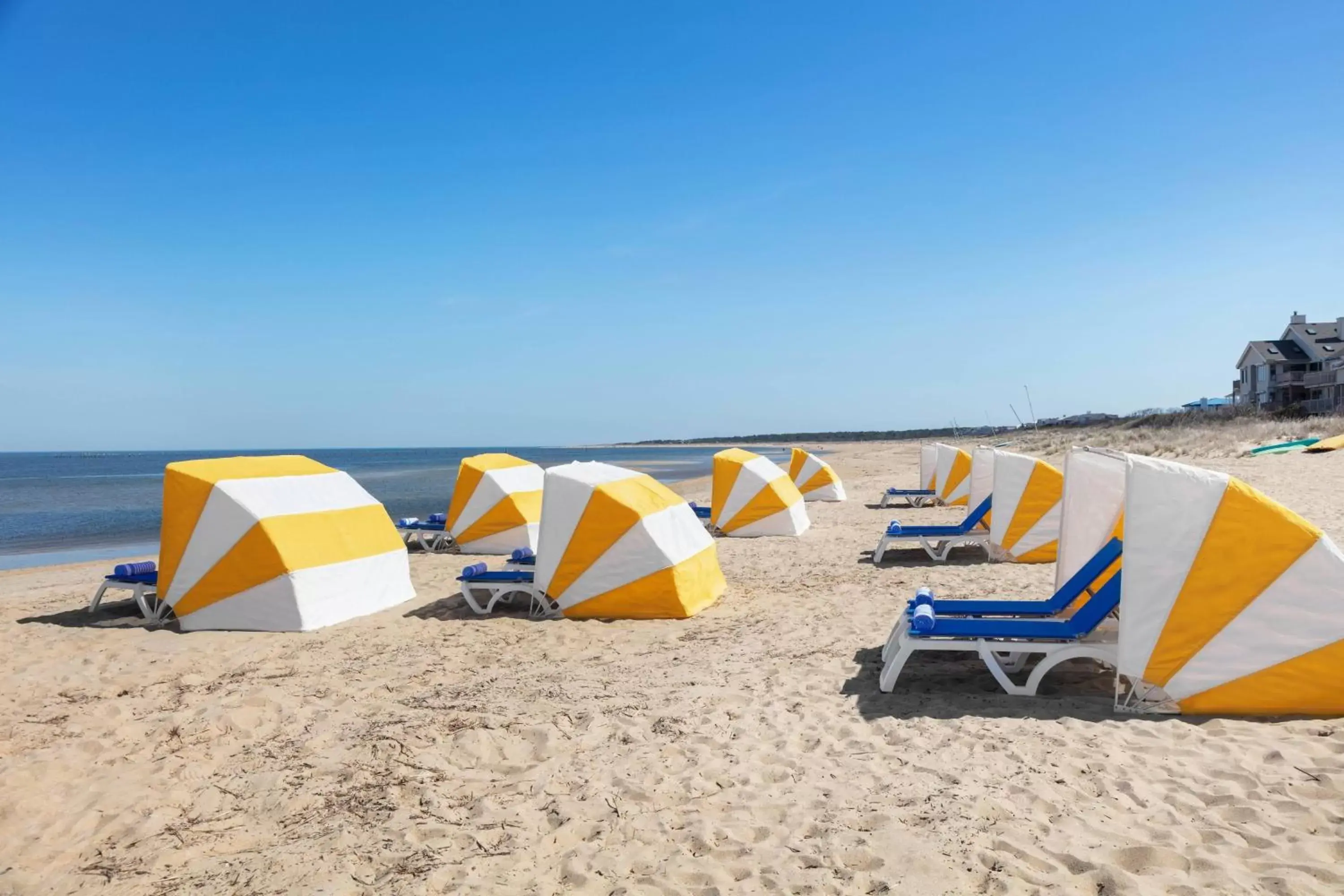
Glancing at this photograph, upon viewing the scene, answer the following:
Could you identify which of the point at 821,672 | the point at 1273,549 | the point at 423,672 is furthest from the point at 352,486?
the point at 1273,549

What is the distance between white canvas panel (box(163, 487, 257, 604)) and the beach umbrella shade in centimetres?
1810

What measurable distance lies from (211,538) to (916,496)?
16.5 meters

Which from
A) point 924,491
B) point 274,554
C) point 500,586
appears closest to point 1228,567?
point 500,586

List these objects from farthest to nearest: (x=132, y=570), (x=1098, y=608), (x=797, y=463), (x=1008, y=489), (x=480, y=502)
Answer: (x=797, y=463)
(x=480, y=502)
(x=1008, y=489)
(x=132, y=570)
(x=1098, y=608)

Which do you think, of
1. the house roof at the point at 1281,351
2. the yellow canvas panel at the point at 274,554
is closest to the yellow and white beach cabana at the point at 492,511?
the yellow canvas panel at the point at 274,554

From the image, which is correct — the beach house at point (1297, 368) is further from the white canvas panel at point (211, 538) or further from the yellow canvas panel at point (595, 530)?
the white canvas panel at point (211, 538)

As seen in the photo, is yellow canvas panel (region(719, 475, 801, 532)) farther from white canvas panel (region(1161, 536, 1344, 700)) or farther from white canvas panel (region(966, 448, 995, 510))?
white canvas panel (region(1161, 536, 1344, 700))

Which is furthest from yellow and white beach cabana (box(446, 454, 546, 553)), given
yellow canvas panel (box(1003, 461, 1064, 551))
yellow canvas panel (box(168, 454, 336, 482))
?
yellow canvas panel (box(1003, 461, 1064, 551))

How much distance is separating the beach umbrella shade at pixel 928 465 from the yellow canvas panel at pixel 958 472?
5.54ft

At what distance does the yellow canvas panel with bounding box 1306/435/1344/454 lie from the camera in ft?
70.0

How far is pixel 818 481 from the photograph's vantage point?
22656 millimetres

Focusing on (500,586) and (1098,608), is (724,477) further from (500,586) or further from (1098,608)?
(1098,608)

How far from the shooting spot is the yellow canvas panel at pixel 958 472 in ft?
66.7

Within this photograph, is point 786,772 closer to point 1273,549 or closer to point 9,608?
point 1273,549
